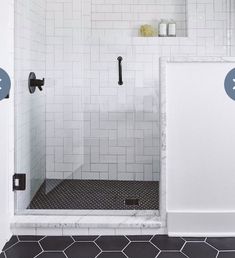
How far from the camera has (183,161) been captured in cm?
207

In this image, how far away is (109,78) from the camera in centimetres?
303

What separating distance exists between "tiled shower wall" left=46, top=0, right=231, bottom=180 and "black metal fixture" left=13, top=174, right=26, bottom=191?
2.72 feet

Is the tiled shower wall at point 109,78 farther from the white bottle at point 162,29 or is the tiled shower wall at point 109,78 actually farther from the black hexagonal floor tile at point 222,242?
the black hexagonal floor tile at point 222,242

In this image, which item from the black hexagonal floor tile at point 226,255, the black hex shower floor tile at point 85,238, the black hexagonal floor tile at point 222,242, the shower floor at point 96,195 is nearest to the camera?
the black hexagonal floor tile at point 226,255

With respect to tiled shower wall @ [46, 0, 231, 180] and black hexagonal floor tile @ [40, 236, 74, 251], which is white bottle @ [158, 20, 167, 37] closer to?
tiled shower wall @ [46, 0, 231, 180]

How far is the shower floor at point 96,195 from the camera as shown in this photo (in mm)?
2311

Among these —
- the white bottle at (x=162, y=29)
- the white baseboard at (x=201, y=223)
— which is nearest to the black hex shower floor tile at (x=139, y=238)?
the white baseboard at (x=201, y=223)

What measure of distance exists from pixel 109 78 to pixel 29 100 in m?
0.82

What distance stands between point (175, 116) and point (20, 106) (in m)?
0.95

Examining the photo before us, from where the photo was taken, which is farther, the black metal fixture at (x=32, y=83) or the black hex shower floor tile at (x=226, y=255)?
the black metal fixture at (x=32, y=83)

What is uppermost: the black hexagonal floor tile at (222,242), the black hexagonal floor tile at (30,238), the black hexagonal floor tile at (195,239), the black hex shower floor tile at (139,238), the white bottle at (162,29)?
the white bottle at (162,29)

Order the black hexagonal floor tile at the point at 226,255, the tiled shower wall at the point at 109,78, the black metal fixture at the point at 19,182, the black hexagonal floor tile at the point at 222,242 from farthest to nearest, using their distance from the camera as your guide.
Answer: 1. the tiled shower wall at the point at 109,78
2. the black metal fixture at the point at 19,182
3. the black hexagonal floor tile at the point at 222,242
4. the black hexagonal floor tile at the point at 226,255

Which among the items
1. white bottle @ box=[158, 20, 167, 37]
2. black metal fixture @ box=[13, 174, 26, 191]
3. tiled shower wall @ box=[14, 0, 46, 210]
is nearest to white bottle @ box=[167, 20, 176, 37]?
white bottle @ box=[158, 20, 167, 37]

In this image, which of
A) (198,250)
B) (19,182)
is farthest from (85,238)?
(198,250)
